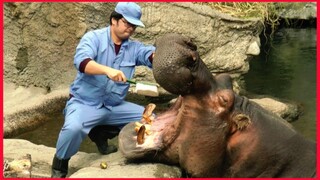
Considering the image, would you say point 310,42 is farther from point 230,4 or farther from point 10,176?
point 10,176

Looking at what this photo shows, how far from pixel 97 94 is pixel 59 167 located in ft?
1.95

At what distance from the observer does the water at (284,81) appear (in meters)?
6.11

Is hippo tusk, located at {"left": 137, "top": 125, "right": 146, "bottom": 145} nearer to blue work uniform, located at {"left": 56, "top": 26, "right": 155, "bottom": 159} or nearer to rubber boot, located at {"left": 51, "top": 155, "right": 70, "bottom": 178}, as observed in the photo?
blue work uniform, located at {"left": 56, "top": 26, "right": 155, "bottom": 159}

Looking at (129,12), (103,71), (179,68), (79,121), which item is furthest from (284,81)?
(179,68)

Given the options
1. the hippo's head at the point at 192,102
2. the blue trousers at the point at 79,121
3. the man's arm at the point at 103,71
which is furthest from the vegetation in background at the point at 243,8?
the hippo's head at the point at 192,102

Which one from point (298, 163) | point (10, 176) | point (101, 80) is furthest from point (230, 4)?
point (298, 163)

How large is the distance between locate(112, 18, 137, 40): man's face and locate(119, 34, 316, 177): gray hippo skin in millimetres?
1291

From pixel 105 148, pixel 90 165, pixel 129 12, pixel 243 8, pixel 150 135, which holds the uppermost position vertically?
pixel 129 12

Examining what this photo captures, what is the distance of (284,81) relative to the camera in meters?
8.25

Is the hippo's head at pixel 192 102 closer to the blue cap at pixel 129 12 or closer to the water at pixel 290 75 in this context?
the blue cap at pixel 129 12

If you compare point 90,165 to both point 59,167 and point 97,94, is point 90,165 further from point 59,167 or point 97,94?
point 97,94

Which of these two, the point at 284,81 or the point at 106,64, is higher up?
the point at 106,64

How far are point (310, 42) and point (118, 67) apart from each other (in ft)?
25.1

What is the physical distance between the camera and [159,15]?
6.71 m
